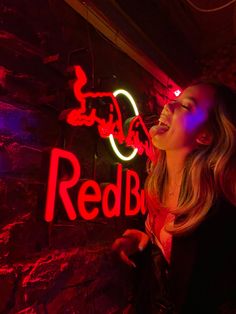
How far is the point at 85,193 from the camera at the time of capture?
2.22 m

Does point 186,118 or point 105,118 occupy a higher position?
point 105,118

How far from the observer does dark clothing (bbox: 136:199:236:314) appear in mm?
1698

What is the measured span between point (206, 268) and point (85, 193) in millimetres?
960

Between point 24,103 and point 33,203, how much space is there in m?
0.68

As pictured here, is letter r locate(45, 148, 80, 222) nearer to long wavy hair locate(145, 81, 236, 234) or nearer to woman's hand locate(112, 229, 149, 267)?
woman's hand locate(112, 229, 149, 267)

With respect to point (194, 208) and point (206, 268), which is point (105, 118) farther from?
point (206, 268)

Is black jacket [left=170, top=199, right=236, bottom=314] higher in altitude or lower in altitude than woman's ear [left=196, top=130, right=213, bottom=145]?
lower

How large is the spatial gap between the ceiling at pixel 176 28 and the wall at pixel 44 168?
1.21 ft

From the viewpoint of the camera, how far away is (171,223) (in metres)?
1.93

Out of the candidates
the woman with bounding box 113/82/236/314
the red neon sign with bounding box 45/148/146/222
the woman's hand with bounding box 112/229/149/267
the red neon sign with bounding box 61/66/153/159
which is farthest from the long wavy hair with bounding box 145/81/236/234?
the red neon sign with bounding box 61/66/153/159

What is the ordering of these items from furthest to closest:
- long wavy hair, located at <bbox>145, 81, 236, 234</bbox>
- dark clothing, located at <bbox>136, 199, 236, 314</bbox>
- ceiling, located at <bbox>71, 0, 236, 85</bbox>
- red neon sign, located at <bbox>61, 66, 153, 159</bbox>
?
ceiling, located at <bbox>71, 0, 236, 85</bbox>, red neon sign, located at <bbox>61, 66, 153, 159</bbox>, long wavy hair, located at <bbox>145, 81, 236, 234</bbox>, dark clothing, located at <bbox>136, 199, 236, 314</bbox>

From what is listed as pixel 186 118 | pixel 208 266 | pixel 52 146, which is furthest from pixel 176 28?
pixel 208 266

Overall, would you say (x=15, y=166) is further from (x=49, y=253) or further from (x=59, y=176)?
(x=49, y=253)

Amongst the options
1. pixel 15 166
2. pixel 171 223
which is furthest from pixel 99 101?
pixel 171 223
